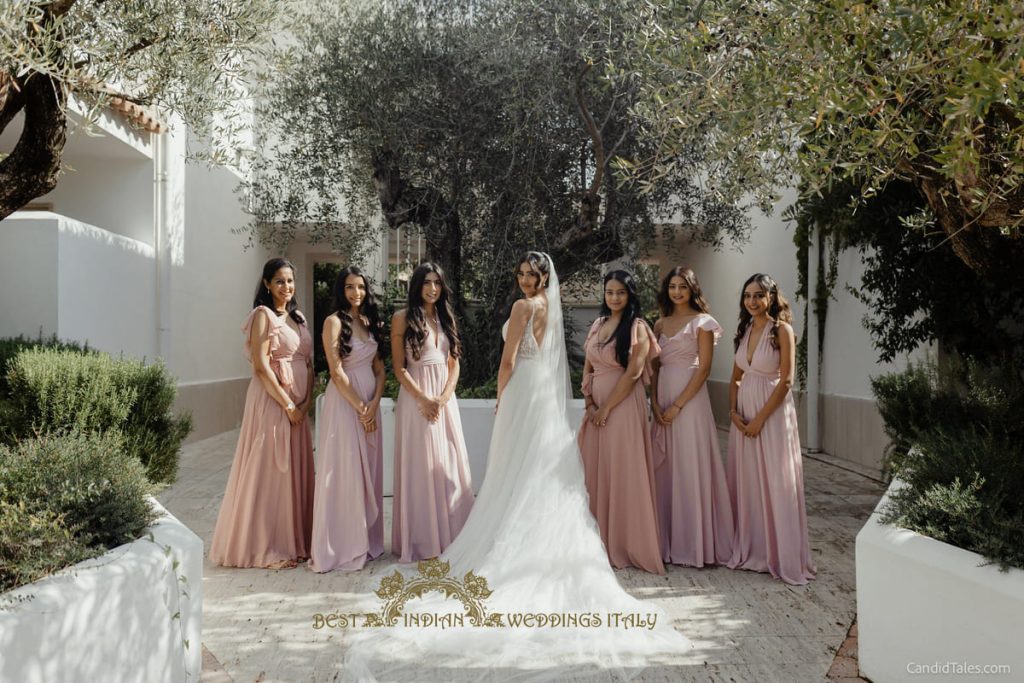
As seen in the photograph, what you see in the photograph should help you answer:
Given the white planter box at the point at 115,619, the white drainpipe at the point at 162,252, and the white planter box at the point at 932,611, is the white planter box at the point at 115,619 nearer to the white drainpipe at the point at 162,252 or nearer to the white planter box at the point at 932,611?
the white planter box at the point at 932,611

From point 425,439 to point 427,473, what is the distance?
0.23 metres

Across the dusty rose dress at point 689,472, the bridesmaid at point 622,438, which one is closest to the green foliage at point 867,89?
the bridesmaid at point 622,438

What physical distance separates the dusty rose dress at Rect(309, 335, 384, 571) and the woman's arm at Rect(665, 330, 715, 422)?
2078mm

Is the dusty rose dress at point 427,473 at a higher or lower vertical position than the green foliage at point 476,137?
lower

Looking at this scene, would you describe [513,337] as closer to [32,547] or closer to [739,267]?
[32,547]

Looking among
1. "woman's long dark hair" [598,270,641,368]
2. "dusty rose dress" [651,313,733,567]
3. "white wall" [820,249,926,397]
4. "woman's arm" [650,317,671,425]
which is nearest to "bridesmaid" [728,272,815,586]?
"dusty rose dress" [651,313,733,567]

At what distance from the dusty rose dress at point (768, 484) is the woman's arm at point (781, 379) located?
0.18ft

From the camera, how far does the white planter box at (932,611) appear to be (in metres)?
2.97

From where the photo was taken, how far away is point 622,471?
5.65 metres

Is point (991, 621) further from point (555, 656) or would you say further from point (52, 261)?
point (52, 261)

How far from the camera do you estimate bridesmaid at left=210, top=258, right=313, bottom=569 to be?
558 centimetres

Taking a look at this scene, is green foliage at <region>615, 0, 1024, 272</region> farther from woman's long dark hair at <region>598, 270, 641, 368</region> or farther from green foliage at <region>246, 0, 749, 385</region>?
green foliage at <region>246, 0, 749, 385</region>

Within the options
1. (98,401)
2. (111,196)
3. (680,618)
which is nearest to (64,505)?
(98,401)

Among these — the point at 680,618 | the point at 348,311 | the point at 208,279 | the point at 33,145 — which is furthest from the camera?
the point at 208,279
